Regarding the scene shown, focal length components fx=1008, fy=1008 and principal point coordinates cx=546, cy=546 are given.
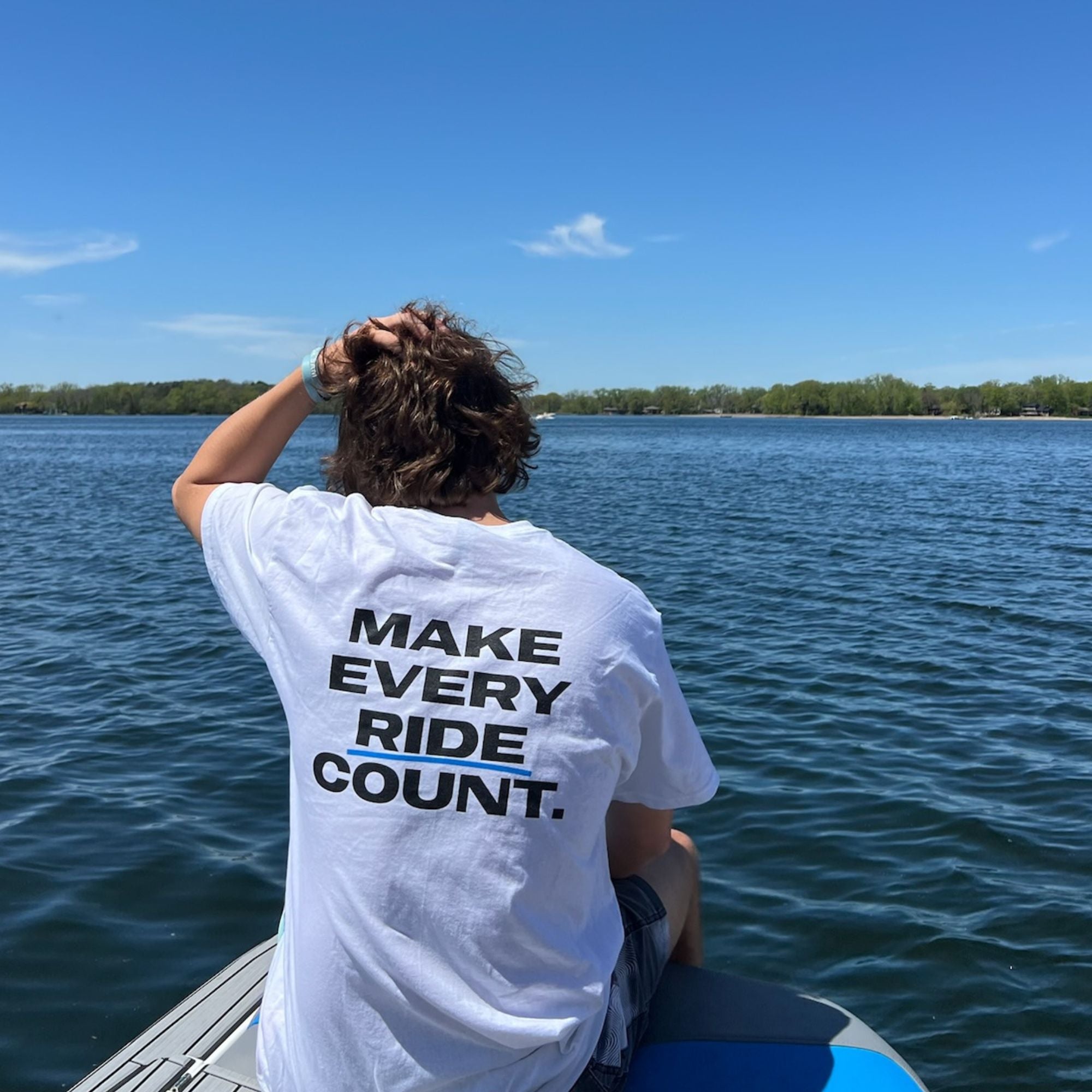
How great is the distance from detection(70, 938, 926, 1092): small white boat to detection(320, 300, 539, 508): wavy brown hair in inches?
55.7

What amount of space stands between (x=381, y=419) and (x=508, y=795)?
32.0 inches

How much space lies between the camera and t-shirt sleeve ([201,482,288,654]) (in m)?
1.98

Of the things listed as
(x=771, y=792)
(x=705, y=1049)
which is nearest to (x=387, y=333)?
(x=705, y=1049)

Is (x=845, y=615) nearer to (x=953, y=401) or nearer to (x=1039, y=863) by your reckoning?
(x=1039, y=863)

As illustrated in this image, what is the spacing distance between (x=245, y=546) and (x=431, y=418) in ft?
1.50

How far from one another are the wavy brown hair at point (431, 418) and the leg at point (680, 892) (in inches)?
43.8

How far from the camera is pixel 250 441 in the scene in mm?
2412

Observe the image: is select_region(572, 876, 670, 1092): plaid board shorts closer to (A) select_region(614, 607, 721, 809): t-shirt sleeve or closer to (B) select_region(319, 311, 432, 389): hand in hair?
(A) select_region(614, 607, 721, 809): t-shirt sleeve

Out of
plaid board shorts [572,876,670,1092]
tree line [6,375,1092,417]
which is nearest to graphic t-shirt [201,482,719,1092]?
plaid board shorts [572,876,670,1092]

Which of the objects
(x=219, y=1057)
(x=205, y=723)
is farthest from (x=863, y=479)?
(x=219, y=1057)

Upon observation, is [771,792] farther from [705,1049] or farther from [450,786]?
[450,786]

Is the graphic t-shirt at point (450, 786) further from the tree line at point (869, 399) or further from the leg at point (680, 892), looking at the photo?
the tree line at point (869, 399)

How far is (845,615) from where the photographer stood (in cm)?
1290

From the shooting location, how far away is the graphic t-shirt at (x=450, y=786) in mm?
1757
